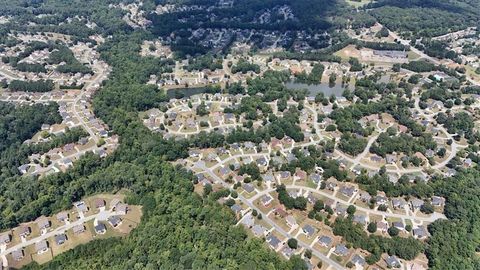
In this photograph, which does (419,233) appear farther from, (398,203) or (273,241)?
(273,241)

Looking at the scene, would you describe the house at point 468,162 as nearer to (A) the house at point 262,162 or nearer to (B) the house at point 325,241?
(B) the house at point 325,241

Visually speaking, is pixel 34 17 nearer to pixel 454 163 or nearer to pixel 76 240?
pixel 76 240

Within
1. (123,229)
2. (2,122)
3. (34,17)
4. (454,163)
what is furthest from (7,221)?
(34,17)

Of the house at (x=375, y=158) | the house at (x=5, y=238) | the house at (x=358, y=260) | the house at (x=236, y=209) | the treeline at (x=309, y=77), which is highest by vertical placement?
the house at (x=236, y=209)

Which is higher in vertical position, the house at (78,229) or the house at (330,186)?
the house at (330,186)

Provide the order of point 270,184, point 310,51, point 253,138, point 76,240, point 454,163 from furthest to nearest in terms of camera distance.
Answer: point 310,51 < point 253,138 < point 454,163 < point 270,184 < point 76,240

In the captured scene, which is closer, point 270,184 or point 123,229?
point 123,229

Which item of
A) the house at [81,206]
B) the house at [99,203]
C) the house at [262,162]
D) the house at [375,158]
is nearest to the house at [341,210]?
the house at [375,158]
